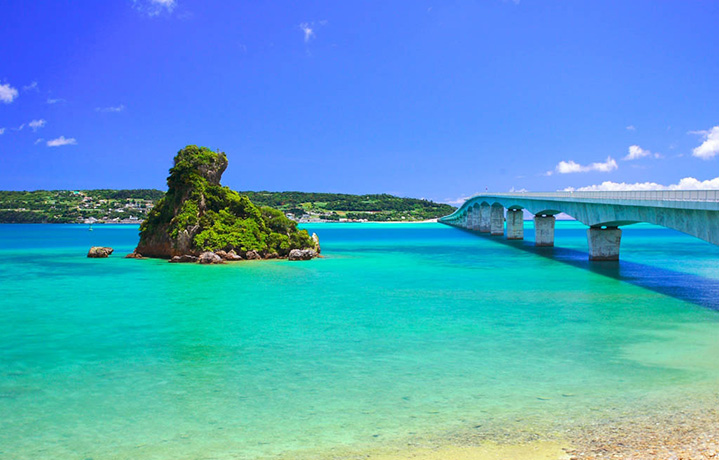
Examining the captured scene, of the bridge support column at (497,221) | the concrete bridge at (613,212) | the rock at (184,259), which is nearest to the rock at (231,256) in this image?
the rock at (184,259)

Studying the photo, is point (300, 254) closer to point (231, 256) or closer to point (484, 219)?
point (231, 256)

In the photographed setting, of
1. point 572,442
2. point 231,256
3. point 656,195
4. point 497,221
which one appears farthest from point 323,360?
point 497,221

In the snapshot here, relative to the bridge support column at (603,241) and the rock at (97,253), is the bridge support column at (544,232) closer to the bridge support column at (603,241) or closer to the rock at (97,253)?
the bridge support column at (603,241)

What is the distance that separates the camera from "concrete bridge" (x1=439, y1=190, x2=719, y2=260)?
28.9 metres

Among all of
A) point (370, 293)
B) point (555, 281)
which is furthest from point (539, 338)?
point (555, 281)

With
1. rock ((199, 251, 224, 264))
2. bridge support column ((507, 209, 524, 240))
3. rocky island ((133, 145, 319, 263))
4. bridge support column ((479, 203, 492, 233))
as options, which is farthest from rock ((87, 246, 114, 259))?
bridge support column ((479, 203, 492, 233))

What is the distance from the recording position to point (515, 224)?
89.4 metres

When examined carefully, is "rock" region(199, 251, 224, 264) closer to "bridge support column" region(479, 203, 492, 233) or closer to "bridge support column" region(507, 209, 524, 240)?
"bridge support column" region(507, 209, 524, 240)

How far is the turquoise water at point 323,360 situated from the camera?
11.6 m

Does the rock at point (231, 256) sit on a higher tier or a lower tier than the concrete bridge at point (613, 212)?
lower

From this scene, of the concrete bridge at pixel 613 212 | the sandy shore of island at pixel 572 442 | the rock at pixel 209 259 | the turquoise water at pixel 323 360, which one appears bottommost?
the turquoise water at pixel 323 360

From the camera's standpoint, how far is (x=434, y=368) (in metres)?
Result: 16.1

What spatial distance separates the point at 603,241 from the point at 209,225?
34.2 metres

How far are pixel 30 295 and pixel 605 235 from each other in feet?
139
